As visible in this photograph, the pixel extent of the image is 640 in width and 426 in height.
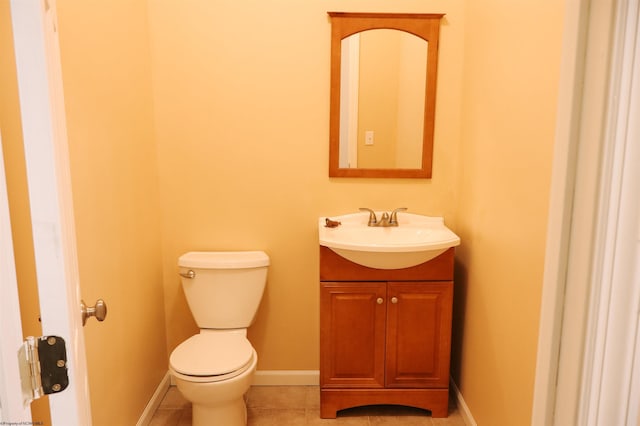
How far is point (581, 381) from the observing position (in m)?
0.76

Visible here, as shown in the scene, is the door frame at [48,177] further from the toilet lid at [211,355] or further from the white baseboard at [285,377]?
the white baseboard at [285,377]

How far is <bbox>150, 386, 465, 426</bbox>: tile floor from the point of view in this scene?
212cm

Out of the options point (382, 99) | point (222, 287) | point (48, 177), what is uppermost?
point (382, 99)

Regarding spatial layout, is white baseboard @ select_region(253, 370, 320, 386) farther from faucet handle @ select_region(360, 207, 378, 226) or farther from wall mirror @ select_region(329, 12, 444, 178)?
wall mirror @ select_region(329, 12, 444, 178)

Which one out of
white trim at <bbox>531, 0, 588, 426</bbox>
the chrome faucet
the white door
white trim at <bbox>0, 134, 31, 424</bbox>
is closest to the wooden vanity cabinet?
the chrome faucet

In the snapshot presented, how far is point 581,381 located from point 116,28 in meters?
1.95

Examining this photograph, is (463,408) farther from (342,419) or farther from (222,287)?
(222,287)

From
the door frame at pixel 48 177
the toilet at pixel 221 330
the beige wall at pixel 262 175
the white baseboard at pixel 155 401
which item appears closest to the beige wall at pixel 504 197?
the beige wall at pixel 262 175

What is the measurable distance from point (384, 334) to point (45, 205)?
67.9 inches

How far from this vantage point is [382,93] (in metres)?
2.25

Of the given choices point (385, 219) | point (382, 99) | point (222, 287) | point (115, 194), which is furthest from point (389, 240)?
point (115, 194)

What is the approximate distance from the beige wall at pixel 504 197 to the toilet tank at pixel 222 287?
41.6 inches

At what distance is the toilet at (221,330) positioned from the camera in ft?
5.84

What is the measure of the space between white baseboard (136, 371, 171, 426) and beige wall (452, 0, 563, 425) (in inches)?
60.7
